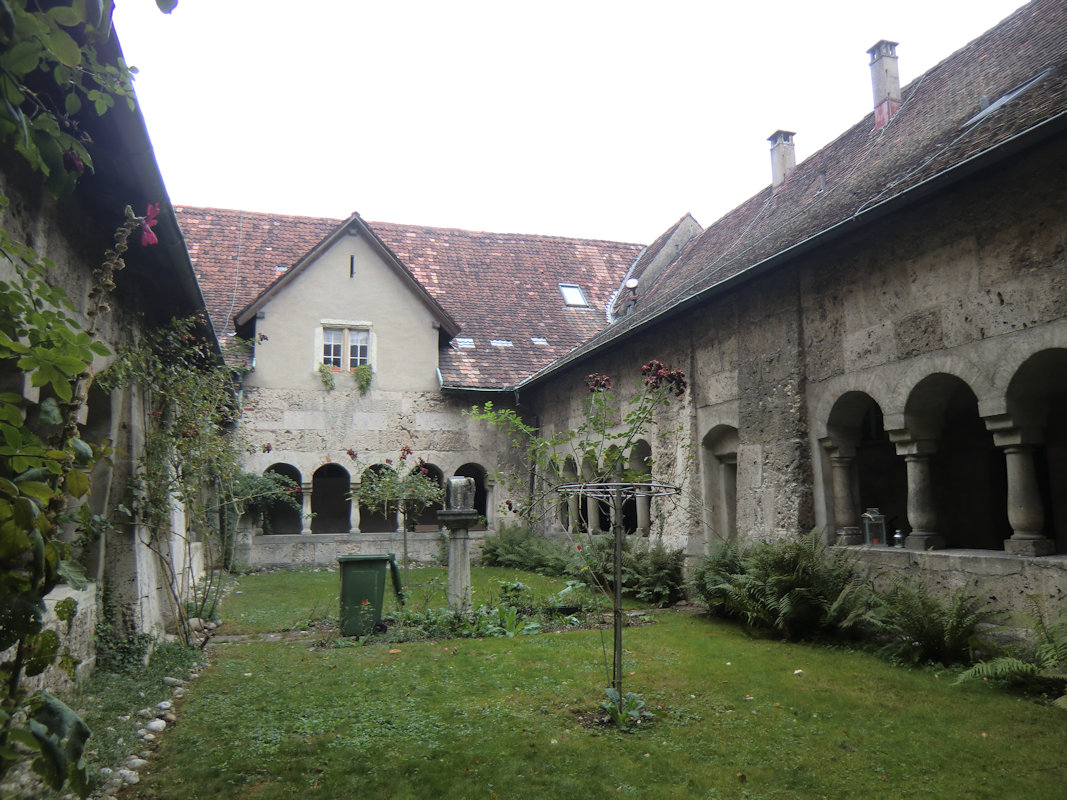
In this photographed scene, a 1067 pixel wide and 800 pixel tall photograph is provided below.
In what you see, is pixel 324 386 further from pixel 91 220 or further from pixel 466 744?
pixel 466 744

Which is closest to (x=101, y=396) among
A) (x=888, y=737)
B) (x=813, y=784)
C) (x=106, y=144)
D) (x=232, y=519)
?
(x=106, y=144)

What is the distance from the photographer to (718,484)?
10.3 metres

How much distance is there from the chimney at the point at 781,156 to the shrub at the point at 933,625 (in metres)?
8.90

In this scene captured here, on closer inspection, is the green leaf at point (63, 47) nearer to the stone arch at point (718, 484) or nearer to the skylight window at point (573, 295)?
the stone arch at point (718, 484)

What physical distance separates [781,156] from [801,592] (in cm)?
895

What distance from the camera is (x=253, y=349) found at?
14.9m

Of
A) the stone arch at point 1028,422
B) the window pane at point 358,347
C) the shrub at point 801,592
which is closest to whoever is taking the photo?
the stone arch at point 1028,422

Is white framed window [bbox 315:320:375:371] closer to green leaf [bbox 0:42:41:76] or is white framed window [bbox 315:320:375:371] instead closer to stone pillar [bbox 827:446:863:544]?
stone pillar [bbox 827:446:863:544]

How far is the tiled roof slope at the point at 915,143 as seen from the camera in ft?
20.9

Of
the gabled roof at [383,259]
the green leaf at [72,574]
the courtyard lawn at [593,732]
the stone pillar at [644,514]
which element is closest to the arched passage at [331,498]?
the gabled roof at [383,259]

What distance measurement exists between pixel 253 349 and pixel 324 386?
1547 millimetres

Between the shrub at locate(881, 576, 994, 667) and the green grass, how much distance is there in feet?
14.8

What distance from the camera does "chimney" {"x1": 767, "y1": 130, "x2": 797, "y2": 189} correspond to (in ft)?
42.7

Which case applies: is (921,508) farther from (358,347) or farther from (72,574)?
(358,347)
